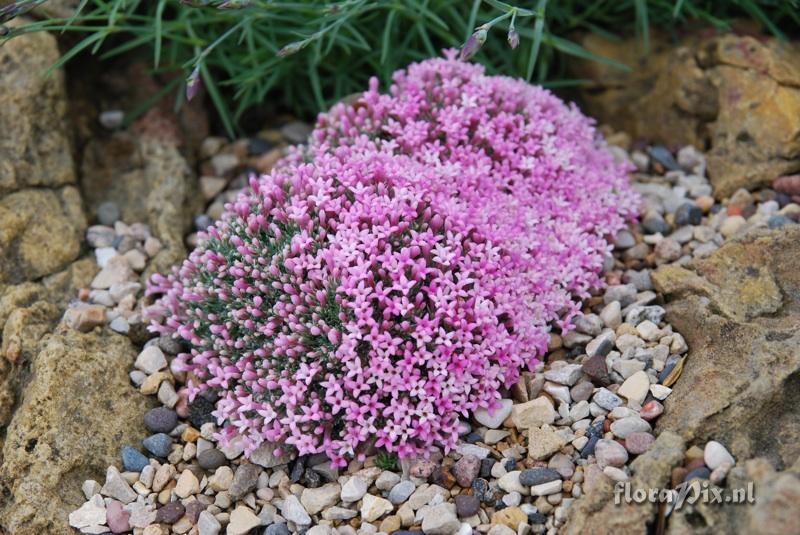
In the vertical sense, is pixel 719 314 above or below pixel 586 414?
above

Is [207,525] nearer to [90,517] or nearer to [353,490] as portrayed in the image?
[90,517]

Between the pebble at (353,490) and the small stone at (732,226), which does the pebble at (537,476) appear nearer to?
the pebble at (353,490)

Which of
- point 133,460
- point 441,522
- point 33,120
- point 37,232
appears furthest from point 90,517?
point 33,120

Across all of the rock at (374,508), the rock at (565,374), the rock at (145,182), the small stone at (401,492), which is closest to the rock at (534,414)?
the rock at (565,374)

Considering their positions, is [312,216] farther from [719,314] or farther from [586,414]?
[719,314]

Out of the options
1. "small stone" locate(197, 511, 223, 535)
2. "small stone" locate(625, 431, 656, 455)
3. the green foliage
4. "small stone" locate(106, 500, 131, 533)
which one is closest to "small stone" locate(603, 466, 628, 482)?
"small stone" locate(625, 431, 656, 455)

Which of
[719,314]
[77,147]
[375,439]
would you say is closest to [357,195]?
[375,439]

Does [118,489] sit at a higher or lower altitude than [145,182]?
lower
